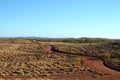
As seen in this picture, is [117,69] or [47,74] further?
[117,69]

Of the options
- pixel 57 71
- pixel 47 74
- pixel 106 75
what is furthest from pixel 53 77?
pixel 106 75

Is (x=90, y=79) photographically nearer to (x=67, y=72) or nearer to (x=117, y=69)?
(x=67, y=72)

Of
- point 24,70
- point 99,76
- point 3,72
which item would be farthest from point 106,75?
point 3,72

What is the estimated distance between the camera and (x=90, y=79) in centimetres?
2284

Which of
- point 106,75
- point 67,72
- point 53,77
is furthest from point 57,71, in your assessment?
point 106,75

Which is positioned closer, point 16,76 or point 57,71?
point 16,76

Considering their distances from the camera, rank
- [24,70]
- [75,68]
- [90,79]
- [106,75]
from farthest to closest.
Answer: [75,68]
[24,70]
[106,75]
[90,79]

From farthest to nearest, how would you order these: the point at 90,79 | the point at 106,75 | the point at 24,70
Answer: the point at 24,70, the point at 106,75, the point at 90,79

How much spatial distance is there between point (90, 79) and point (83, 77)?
1019 millimetres

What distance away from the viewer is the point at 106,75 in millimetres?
24328

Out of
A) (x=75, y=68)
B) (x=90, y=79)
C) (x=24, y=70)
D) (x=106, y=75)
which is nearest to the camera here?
(x=90, y=79)

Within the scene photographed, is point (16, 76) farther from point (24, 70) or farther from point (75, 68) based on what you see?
point (75, 68)

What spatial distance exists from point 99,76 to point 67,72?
11.0ft

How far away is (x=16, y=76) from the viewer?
2362cm
